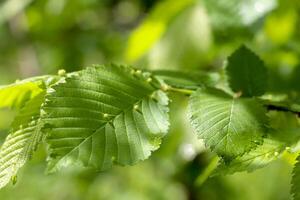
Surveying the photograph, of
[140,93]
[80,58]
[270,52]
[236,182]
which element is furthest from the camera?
[80,58]

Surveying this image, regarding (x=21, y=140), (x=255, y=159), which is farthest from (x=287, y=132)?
(x=21, y=140)

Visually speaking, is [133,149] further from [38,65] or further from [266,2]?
[38,65]

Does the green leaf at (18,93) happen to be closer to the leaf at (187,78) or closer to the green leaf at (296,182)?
the leaf at (187,78)

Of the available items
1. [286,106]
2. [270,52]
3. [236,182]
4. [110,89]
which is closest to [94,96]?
[110,89]

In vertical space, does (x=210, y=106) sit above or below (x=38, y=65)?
below

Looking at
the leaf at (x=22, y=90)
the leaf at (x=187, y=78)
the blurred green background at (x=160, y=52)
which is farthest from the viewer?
the blurred green background at (x=160, y=52)

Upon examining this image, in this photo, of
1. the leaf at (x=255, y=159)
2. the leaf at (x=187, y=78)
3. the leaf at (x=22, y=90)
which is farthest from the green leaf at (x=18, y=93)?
the leaf at (x=255, y=159)

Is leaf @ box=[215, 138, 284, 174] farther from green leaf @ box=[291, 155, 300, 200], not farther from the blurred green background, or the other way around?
the blurred green background

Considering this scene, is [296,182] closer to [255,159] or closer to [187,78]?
[255,159]
